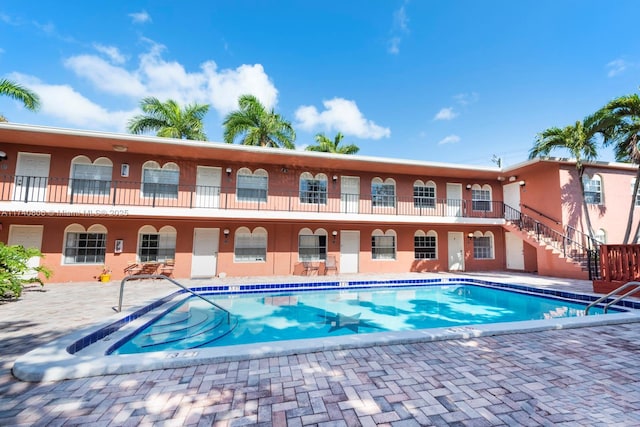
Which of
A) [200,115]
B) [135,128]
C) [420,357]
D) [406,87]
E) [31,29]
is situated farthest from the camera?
[200,115]

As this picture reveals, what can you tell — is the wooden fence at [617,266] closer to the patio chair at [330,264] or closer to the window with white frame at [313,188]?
the patio chair at [330,264]

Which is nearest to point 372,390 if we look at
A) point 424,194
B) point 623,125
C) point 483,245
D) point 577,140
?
point 424,194

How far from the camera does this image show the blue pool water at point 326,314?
6012mm

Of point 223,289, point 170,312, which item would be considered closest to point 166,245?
point 223,289

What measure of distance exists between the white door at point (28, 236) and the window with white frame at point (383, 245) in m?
15.2

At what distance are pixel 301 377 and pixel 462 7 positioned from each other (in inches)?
527

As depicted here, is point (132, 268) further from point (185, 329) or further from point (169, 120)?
point (169, 120)

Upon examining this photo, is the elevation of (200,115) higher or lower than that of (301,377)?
higher

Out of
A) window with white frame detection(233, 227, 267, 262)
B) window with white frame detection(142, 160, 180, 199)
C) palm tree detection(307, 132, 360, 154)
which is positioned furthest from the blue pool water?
palm tree detection(307, 132, 360, 154)

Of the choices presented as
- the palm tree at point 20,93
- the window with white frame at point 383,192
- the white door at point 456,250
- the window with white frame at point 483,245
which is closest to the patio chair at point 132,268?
the palm tree at point 20,93

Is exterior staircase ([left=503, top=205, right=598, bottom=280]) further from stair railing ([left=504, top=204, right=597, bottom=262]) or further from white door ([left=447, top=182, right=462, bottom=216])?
white door ([left=447, top=182, right=462, bottom=216])

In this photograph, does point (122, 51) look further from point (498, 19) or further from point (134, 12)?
point (498, 19)

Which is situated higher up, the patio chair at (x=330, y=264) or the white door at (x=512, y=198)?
the white door at (x=512, y=198)

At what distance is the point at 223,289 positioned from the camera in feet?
33.8
